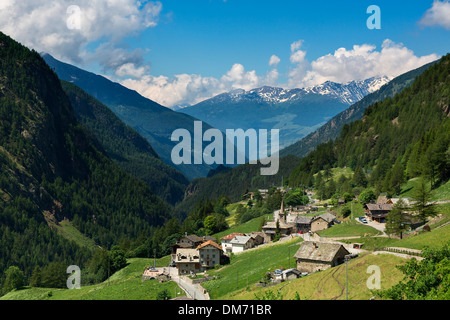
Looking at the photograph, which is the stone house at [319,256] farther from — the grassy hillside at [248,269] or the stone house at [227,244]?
the stone house at [227,244]

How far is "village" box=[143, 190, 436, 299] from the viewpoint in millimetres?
62062

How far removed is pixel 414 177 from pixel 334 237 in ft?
146

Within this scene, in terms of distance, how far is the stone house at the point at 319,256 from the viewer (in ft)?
201

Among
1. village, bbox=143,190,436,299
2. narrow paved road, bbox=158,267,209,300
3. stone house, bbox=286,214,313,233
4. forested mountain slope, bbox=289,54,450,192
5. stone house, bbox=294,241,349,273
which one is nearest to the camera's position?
stone house, bbox=294,241,349,273

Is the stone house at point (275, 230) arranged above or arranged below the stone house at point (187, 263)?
above

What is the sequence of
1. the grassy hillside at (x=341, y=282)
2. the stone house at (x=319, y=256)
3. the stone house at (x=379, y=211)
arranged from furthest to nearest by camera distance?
the stone house at (x=379, y=211) → the stone house at (x=319, y=256) → the grassy hillside at (x=341, y=282)

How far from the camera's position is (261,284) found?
59188mm

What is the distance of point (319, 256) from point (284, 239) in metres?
35.5

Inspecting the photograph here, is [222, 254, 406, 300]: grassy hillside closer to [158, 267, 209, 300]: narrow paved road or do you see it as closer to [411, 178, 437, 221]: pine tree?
[158, 267, 209, 300]: narrow paved road

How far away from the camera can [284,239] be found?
97.4 m

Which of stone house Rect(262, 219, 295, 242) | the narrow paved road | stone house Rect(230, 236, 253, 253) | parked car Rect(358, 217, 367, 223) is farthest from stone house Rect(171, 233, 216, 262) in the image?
parked car Rect(358, 217, 367, 223)

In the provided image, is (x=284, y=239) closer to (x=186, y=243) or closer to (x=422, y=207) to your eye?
(x=186, y=243)

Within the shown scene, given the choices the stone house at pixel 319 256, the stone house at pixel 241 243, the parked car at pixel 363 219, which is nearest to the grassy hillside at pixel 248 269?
the stone house at pixel 319 256
